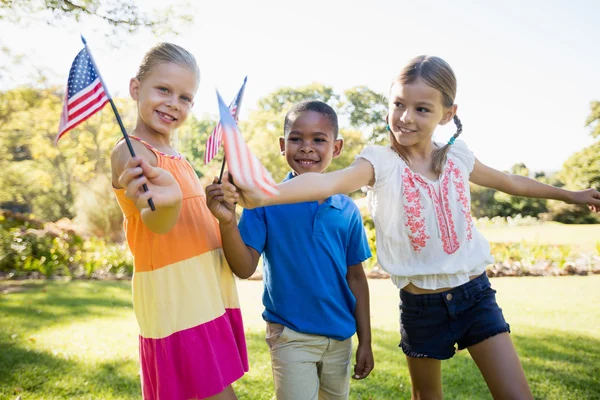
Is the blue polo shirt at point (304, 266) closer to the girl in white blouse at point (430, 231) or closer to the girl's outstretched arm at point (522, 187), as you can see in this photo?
the girl in white blouse at point (430, 231)

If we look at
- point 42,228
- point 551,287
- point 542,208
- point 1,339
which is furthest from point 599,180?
point 1,339

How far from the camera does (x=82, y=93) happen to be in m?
2.03

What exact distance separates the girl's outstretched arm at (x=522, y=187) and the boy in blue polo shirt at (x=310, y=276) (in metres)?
0.71

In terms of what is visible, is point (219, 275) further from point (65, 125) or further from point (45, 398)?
point (45, 398)

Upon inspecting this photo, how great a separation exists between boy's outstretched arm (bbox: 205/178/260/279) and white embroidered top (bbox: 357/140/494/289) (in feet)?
2.17

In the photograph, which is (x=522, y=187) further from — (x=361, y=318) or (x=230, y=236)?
(x=230, y=236)

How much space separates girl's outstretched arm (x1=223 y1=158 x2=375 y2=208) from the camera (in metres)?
1.63

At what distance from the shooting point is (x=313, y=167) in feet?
8.20

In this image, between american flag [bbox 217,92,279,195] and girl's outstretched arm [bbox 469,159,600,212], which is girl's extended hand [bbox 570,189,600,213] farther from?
american flag [bbox 217,92,279,195]

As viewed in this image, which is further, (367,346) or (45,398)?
(45,398)

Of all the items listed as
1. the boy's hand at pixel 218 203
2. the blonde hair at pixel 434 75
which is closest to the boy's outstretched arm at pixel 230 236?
the boy's hand at pixel 218 203

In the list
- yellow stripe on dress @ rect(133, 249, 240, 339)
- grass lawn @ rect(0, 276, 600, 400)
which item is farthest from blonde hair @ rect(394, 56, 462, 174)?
grass lawn @ rect(0, 276, 600, 400)

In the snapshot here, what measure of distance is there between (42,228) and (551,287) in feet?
38.8

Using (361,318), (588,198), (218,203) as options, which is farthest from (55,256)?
(588,198)
